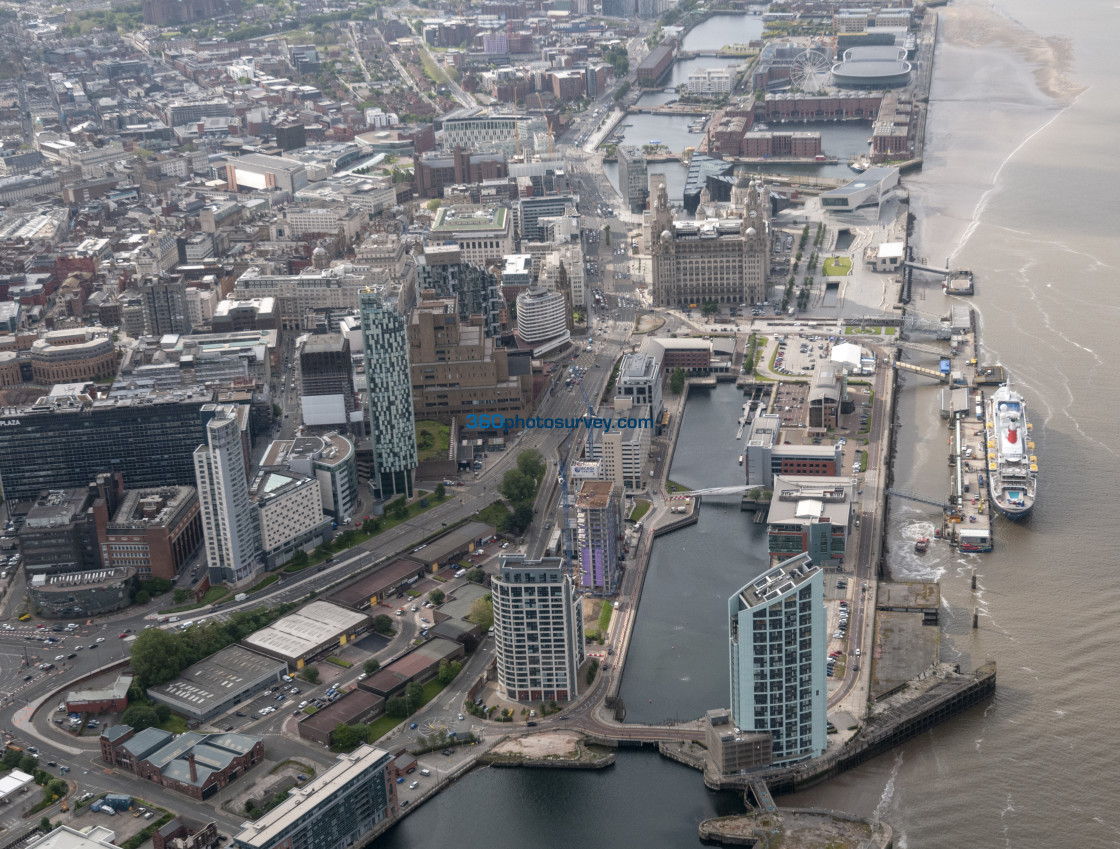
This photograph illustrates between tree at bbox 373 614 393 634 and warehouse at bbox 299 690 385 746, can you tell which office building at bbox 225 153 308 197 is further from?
warehouse at bbox 299 690 385 746

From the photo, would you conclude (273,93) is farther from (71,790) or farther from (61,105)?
(71,790)

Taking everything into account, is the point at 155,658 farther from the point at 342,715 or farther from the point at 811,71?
the point at 811,71

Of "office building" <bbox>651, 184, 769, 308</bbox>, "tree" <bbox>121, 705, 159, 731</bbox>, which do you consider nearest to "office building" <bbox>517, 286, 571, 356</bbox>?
"office building" <bbox>651, 184, 769, 308</bbox>

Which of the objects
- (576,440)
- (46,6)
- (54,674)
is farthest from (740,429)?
(46,6)

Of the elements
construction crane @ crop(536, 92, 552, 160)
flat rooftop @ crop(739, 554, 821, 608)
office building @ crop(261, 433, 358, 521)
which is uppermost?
construction crane @ crop(536, 92, 552, 160)

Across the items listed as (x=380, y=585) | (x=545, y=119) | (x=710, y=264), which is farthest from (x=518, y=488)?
(x=545, y=119)

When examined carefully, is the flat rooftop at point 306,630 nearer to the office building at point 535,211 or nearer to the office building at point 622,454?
the office building at point 622,454
